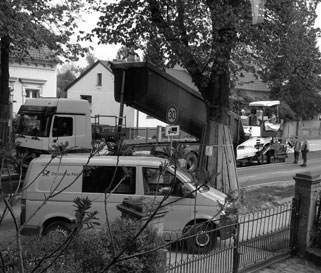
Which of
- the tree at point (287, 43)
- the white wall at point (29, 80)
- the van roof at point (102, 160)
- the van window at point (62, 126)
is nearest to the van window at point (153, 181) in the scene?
the van roof at point (102, 160)

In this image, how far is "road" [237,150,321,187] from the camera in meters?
17.0

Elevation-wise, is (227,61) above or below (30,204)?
above

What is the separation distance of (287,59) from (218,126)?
112 inches

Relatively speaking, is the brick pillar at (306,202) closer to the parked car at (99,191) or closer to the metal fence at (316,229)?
the metal fence at (316,229)

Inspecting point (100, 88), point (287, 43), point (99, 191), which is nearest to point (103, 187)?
point (99, 191)

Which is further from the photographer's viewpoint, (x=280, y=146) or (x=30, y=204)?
(x=280, y=146)

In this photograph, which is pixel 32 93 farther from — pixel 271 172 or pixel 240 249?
pixel 240 249

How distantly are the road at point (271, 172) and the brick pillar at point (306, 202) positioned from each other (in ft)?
26.2

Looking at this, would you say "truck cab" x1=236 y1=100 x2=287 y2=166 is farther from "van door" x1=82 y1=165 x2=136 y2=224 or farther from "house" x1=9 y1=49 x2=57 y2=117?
"van door" x1=82 y1=165 x2=136 y2=224

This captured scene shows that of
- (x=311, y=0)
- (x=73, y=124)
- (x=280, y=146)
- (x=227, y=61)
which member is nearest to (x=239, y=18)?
(x=227, y=61)

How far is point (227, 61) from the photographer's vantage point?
1020 cm

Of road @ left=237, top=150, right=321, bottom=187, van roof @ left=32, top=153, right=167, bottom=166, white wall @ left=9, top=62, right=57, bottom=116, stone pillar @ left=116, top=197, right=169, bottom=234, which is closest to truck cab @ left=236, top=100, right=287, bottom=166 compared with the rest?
road @ left=237, top=150, right=321, bottom=187

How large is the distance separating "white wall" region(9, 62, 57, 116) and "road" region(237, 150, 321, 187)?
568 inches

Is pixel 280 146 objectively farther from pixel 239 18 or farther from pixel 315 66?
pixel 239 18
